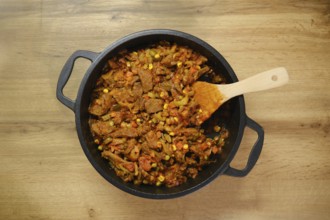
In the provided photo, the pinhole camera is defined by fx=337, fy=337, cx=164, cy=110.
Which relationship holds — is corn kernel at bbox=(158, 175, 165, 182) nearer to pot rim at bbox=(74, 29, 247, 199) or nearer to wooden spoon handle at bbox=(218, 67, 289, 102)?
pot rim at bbox=(74, 29, 247, 199)

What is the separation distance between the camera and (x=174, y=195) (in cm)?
146

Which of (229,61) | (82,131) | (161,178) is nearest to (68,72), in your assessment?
(82,131)

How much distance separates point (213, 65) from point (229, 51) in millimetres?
220

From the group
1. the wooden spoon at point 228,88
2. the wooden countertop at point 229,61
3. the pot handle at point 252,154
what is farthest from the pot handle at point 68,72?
the pot handle at point 252,154

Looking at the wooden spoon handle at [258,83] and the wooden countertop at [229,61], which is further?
the wooden countertop at [229,61]

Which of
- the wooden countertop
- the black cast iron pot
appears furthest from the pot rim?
the wooden countertop

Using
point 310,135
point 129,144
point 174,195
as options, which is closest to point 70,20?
point 129,144

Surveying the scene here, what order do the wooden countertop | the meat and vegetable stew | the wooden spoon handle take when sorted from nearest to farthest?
the wooden spoon handle, the meat and vegetable stew, the wooden countertop

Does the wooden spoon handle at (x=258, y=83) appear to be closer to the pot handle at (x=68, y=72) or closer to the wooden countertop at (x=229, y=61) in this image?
the wooden countertop at (x=229, y=61)

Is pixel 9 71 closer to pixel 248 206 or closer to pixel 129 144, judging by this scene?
pixel 129 144

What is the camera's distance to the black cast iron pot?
1.46 m

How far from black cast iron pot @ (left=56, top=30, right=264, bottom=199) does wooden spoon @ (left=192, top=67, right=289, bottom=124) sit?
46 mm

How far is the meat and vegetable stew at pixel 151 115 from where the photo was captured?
62.6 inches

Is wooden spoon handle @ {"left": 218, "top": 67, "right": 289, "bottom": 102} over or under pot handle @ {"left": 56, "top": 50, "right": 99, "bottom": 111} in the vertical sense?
over
